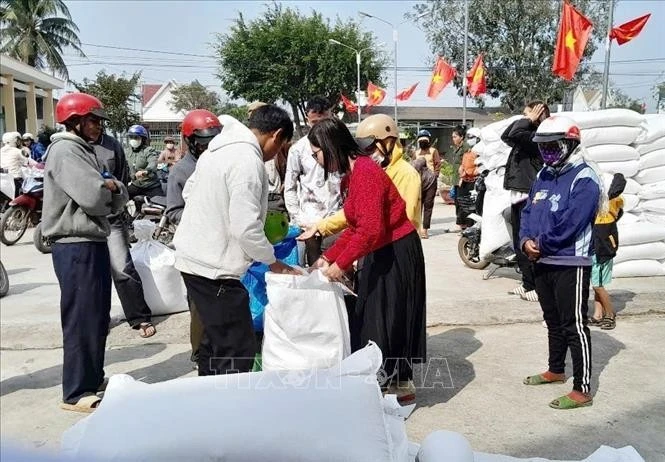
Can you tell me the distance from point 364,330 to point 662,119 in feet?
13.7

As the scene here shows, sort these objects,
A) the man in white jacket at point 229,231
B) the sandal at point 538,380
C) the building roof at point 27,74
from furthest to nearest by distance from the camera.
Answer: the sandal at point 538,380
the man in white jacket at point 229,231
the building roof at point 27,74

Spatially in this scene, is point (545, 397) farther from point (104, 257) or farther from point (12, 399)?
point (12, 399)

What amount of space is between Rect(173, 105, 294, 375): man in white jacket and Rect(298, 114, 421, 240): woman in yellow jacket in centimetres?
57

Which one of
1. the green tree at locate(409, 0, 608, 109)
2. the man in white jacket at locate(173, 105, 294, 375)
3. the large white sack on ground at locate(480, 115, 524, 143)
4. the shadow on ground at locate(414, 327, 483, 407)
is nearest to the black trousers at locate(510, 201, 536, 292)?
the shadow on ground at locate(414, 327, 483, 407)

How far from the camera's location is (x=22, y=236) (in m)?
7.02

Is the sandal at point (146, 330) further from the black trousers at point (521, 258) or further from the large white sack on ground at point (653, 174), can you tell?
the large white sack on ground at point (653, 174)

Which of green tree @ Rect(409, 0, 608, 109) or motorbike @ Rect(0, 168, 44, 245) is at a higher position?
green tree @ Rect(409, 0, 608, 109)

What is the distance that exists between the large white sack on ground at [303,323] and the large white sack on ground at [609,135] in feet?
11.6

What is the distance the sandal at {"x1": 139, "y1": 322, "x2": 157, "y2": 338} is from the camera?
12.6 feet

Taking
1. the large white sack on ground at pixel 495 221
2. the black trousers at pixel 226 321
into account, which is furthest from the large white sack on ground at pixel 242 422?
the large white sack on ground at pixel 495 221

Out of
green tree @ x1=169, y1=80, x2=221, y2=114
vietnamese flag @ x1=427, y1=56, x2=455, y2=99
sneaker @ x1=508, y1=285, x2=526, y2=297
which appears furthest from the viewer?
green tree @ x1=169, y1=80, x2=221, y2=114

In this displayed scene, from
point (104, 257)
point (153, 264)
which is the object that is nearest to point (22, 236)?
point (153, 264)

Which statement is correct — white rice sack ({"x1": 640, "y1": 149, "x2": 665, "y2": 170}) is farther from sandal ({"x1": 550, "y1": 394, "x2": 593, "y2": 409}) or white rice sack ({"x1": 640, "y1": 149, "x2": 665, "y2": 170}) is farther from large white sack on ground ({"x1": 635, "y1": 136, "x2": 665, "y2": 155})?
sandal ({"x1": 550, "y1": 394, "x2": 593, "y2": 409})

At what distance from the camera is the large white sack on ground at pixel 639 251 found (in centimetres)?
518
